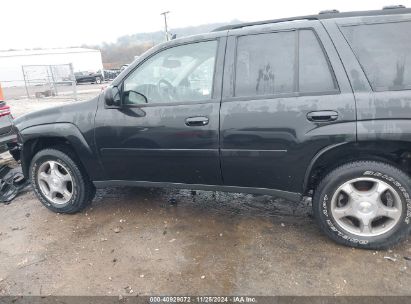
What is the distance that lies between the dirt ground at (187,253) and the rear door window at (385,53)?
1435mm

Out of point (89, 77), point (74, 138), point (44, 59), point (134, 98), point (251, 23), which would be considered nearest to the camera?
point (251, 23)

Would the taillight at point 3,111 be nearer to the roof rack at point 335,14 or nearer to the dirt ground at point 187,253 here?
the dirt ground at point 187,253

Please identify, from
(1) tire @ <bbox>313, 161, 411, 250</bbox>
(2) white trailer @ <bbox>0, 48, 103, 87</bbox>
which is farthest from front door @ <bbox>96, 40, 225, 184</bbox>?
(2) white trailer @ <bbox>0, 48, 103, 87</bbox>

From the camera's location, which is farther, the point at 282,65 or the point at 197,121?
the point at 197,121

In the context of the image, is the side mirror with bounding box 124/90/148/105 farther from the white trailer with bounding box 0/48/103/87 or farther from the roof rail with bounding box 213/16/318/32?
the white trailer with bounding box 0/48/103/87

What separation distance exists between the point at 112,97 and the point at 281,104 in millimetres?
1567

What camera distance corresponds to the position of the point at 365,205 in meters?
2.94

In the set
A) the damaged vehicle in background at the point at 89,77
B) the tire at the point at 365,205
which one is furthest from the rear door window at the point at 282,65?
the damaged vehicle in background at the point at 89,77

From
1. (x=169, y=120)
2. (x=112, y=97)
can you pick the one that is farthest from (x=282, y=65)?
(x=112, y=97)

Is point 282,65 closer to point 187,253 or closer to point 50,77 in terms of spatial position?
point 187,253

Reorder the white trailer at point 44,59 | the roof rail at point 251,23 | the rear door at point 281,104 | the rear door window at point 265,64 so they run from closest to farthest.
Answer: the rear door at point 281,104
the rear door window at point 265,64
the roof rail at point 251,23
the white trailer at point 44,59

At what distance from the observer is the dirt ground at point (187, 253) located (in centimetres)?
268

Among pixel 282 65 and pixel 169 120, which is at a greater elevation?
pixel 282 65

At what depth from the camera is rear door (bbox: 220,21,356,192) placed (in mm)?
2809
